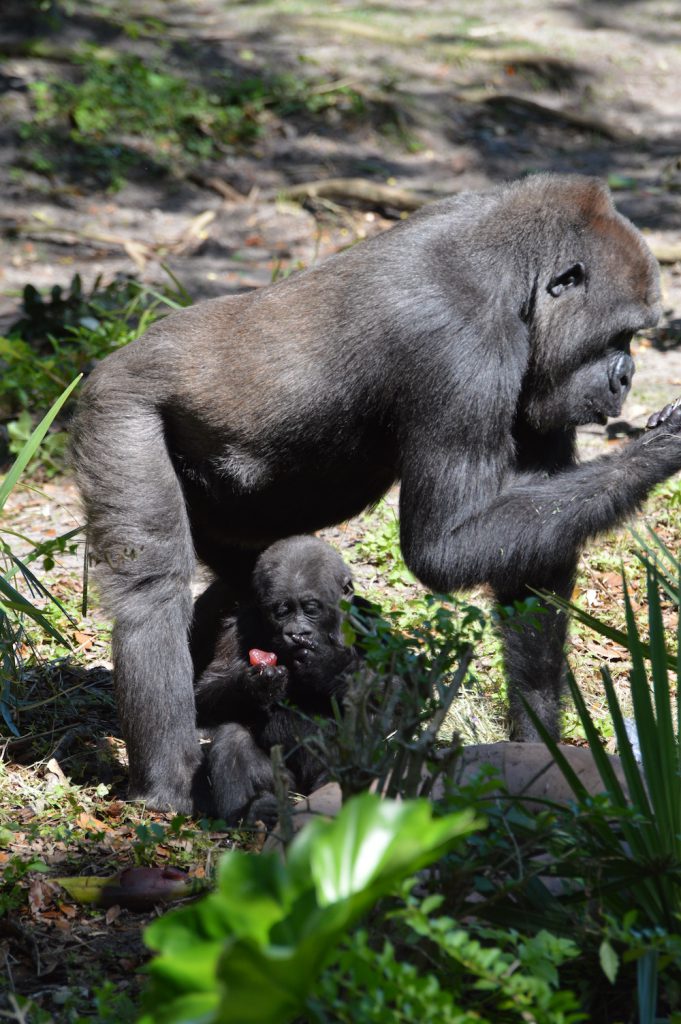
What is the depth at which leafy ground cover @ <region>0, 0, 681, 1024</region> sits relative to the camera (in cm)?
284

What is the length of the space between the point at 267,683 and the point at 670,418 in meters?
2.04

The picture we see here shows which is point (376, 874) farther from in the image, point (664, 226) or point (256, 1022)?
point (664, 226)

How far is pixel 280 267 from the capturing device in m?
10.3

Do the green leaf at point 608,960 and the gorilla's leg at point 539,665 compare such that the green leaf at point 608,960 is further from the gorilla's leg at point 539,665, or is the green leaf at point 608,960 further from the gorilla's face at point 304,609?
the gorilla's face at point 304,609

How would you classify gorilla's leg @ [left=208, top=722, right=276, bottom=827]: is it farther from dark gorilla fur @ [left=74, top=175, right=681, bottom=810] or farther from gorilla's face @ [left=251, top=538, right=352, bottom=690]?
gorilla's face @ [left=251, top=538, right=352, bottom=690]

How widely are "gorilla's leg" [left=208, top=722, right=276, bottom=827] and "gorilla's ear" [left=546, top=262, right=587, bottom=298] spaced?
90.5 inches

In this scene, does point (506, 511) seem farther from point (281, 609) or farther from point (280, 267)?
point (280, 267)

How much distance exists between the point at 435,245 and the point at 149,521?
5.37 feet

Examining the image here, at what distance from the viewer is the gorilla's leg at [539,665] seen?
201 inches

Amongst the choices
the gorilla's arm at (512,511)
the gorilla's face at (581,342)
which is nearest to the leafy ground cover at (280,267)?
the gorilla's arm at (512,511)

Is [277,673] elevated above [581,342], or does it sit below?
Result: below

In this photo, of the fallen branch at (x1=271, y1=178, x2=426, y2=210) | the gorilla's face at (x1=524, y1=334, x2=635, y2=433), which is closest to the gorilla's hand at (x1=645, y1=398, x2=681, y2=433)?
the gorilla's face at (x1=524, y1=334, x2=635, y2=433)

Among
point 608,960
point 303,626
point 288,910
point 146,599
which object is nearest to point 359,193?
point 303,626

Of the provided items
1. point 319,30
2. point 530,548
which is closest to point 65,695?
point 530,548
